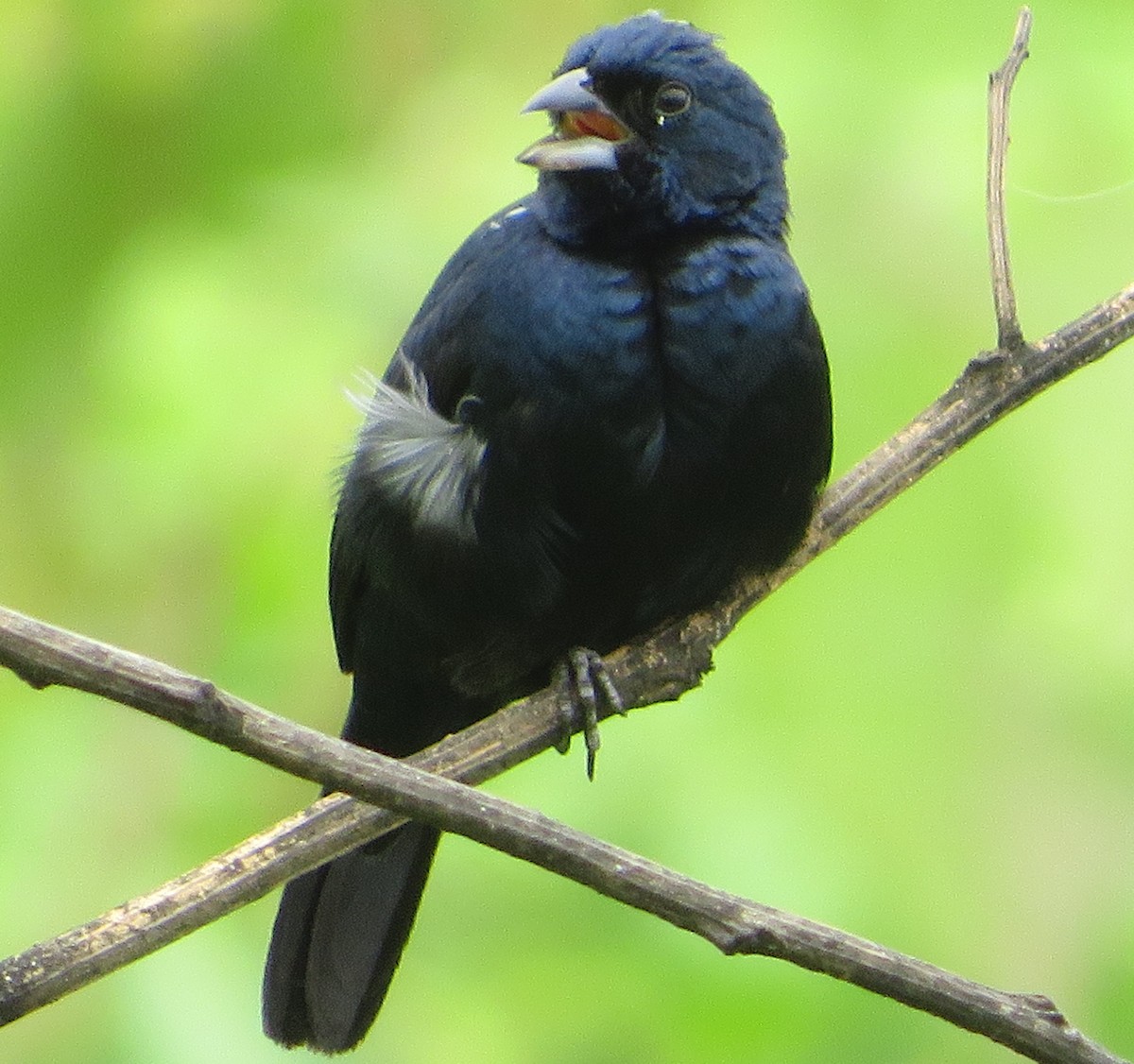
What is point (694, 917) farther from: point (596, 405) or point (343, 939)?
point (343, 939)

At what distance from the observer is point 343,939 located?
3529 mm

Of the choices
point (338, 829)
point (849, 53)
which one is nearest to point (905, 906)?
point (338, 829)

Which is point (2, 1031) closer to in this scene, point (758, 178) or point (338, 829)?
point (338, 829)

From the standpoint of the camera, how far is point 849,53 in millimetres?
3199

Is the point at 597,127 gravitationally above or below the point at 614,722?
above

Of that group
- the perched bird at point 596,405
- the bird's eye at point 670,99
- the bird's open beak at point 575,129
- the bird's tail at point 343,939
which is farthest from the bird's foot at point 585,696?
the bird's eye at point 670,99

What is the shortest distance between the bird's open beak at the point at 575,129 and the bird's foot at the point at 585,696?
77 centimetres

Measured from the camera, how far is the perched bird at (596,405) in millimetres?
2996

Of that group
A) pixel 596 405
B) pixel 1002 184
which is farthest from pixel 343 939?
pixel 1002 184

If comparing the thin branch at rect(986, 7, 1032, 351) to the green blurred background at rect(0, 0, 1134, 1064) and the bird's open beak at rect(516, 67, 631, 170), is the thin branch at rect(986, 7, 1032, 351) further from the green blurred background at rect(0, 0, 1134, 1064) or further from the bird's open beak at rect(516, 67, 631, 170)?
the bird's open beak at rect(516, 67, 631, 170)

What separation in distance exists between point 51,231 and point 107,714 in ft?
2.56

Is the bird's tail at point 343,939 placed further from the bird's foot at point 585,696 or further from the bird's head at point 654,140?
the bird's head at point 654,140

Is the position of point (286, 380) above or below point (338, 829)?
above

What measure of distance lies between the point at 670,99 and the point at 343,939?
1.57m
